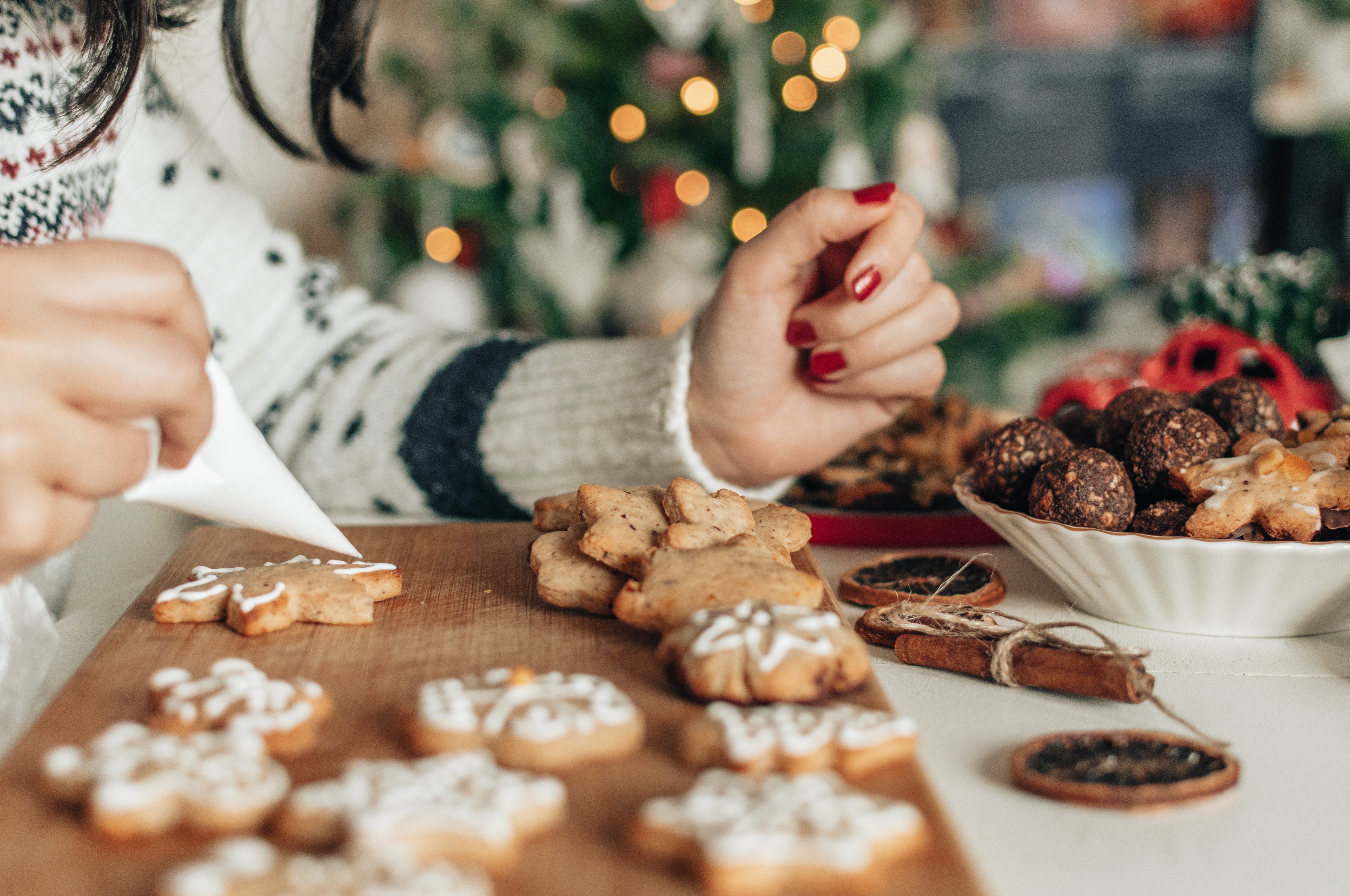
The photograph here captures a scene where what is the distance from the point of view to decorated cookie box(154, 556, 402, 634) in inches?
24.7

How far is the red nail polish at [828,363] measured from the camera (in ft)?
3.11

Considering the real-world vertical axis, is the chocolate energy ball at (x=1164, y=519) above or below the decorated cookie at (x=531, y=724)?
above

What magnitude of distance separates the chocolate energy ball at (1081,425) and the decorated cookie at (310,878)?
58 cm

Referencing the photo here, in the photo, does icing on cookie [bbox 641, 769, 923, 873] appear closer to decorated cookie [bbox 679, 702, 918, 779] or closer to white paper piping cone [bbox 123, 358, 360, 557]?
decorated cookie [bbox 679, 702, 918, 779]

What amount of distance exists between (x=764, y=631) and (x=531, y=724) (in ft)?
0.43

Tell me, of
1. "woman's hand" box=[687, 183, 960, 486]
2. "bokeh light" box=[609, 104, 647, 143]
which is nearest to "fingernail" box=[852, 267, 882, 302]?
"woman's hand" box=[687, 183, 960, 486]

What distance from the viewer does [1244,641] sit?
0.68 meters

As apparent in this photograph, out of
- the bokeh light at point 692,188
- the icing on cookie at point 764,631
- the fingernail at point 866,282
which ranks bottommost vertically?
the icing on cookie at point 764,631

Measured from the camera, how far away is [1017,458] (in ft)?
2.38

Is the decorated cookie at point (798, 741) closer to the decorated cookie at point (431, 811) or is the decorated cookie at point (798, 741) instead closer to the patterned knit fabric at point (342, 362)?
the decorated cookie at point (431, 811)

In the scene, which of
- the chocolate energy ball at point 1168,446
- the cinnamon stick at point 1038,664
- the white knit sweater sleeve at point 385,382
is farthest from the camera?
the white knit sweater sleeve at point 385,382

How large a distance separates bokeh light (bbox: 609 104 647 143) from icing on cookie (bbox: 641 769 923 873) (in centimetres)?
233

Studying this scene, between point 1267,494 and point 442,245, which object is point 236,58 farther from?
point 442,245

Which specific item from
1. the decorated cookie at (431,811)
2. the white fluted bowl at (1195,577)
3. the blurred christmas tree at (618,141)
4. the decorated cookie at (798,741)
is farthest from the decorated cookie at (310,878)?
the blurred christmas tree at (618,141)
